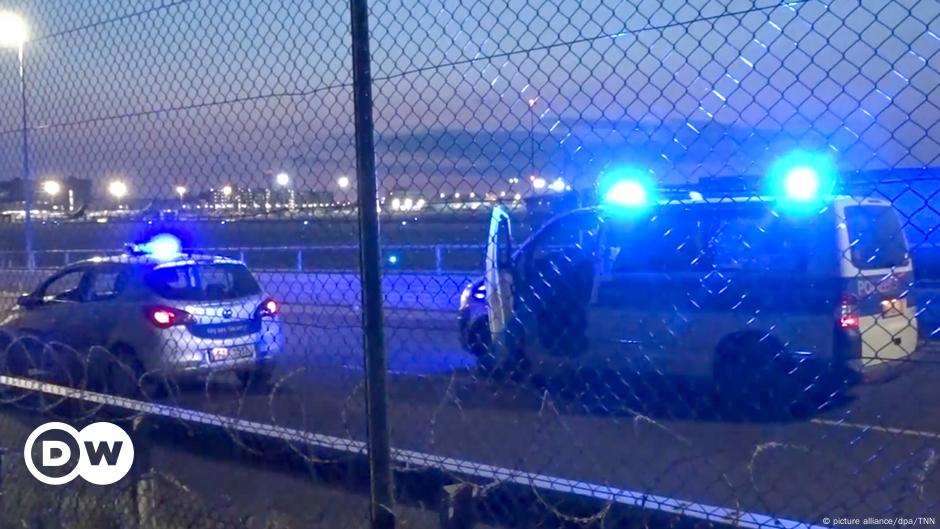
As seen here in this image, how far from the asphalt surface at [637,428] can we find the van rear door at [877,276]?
0.83 ft

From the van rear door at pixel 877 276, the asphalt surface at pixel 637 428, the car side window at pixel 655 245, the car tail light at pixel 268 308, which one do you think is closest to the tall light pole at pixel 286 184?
the asphalt surface at pixel 637 428

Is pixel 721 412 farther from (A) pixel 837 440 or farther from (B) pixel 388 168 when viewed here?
(B) pixel 388 168

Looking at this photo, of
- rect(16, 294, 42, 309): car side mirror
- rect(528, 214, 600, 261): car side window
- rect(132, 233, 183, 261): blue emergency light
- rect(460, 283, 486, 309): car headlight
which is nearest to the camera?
rect(132, 233, 183, 261): blue emergency light

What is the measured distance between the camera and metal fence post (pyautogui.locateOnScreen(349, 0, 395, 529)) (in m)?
3.10

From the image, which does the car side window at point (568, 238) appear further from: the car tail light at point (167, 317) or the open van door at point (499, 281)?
the car tail light at point (167, 317)

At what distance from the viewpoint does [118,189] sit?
202 inches

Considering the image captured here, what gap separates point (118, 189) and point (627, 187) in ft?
8.26

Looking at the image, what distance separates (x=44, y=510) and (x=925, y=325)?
14.8 ft

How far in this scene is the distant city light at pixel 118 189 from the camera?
5043 mm

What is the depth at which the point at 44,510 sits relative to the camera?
4.56 metres

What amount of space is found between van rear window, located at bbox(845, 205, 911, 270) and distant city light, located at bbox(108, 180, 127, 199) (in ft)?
11.9

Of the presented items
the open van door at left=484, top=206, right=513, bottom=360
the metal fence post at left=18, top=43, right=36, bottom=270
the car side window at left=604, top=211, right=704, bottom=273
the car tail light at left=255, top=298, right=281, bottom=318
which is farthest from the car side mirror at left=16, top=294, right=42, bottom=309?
the car side window at left=604, top=211, right=704, bottom=273

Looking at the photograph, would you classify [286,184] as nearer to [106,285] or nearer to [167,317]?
[167,317]

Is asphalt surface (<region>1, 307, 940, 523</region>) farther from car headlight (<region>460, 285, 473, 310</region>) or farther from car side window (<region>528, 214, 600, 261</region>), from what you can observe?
car headlight (<region>460, 285, 473, 310</region>)
